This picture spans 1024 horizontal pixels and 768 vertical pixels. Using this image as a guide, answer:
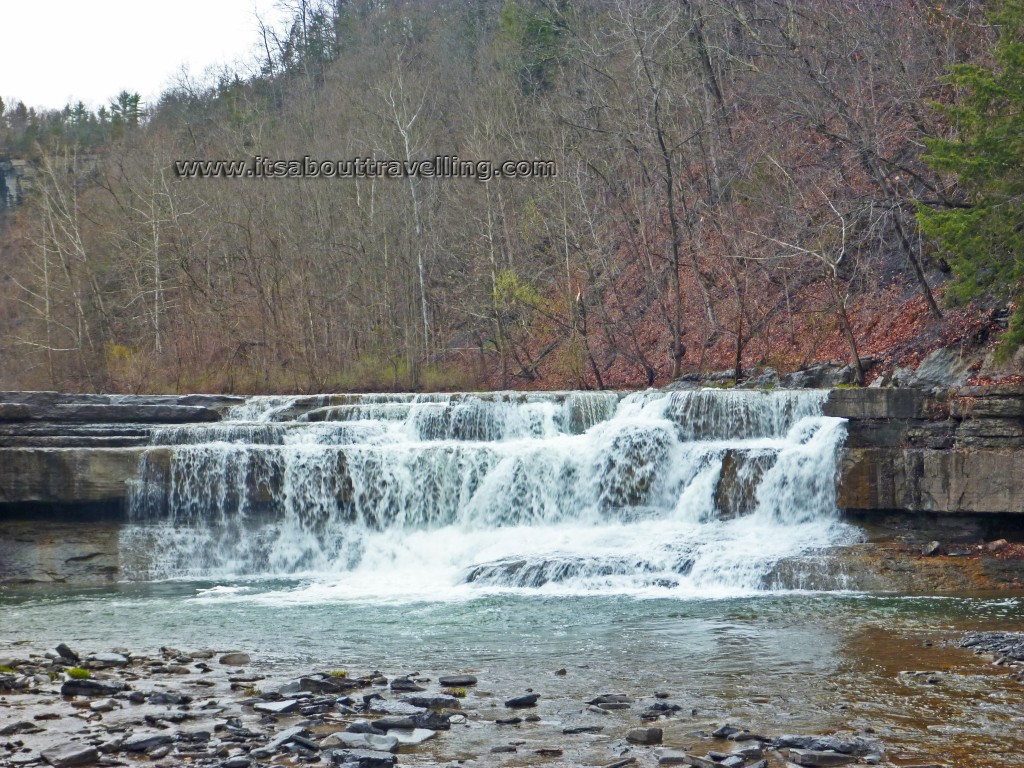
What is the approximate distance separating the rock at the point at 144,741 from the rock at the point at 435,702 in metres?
1.83

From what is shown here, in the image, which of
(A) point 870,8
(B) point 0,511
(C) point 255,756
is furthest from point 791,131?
(C) point 255,756

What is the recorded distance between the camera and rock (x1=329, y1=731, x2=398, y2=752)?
6691mm

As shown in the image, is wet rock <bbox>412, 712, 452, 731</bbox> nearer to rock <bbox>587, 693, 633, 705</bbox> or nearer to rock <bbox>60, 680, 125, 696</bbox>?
rock <bbox>587, 693, 633, 705</bbox>

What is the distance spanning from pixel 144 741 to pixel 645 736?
3.16 m

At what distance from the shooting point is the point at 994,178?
1453cm

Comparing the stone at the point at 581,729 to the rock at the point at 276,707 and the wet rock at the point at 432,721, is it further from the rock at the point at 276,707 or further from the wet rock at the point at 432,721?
the rock at the point at 276,707

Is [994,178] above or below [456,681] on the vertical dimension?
above

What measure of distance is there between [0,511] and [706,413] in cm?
1219

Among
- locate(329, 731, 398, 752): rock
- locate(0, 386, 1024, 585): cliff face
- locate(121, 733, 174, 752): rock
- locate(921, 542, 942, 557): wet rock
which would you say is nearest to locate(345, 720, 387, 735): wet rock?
locate(329, 731, 398, 752): rock

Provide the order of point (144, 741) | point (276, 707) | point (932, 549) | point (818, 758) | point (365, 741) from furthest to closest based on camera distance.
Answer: point (932, 549)
point (276, 707)
point (365, 741)
point (144, 741)
point (818, 758)

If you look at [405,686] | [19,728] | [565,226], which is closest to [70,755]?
[19,728]

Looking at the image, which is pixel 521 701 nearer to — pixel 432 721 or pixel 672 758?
pixel 432 721

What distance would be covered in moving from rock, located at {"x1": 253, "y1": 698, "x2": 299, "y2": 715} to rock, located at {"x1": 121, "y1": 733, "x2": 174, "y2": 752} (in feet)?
2.85

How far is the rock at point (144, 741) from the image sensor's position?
663 centimetres
